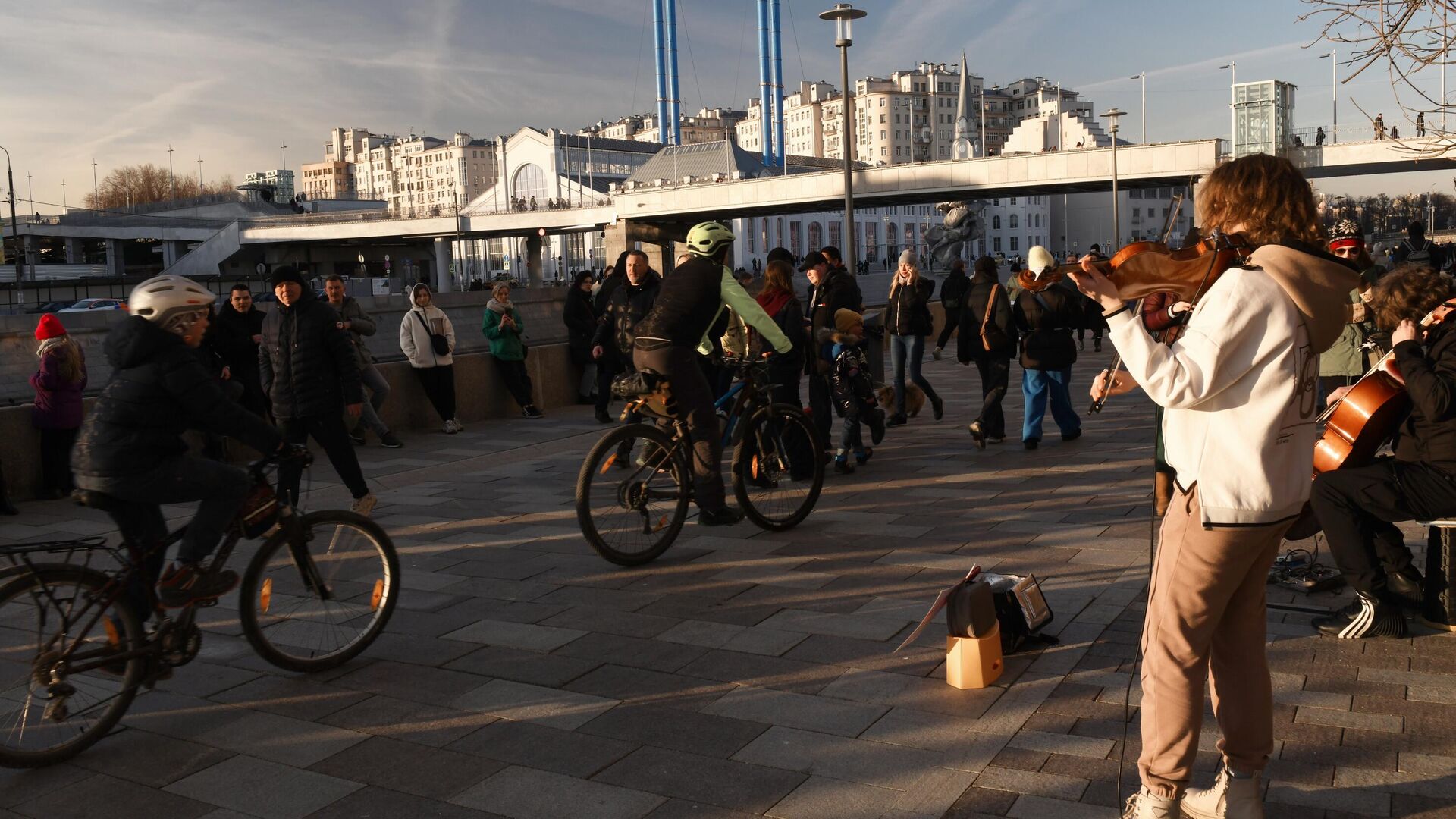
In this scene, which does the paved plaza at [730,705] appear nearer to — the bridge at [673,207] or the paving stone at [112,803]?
the paving stone at [112,803]

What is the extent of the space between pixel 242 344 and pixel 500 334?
355 centimetres

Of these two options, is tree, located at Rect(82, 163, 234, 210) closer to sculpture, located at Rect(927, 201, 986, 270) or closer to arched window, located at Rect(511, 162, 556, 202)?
arched window, located at Rect(511, 162, 556, 202)

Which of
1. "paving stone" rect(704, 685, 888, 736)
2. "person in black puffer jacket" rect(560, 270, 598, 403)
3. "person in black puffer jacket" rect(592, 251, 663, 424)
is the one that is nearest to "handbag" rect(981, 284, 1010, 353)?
"person in black puffer jacket" rect(592, 251, 663, 424)

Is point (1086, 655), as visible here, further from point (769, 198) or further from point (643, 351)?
point (769, 198)

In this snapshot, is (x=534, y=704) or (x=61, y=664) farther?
(x=534, y=704)

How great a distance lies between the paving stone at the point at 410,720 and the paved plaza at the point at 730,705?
13 millimetres

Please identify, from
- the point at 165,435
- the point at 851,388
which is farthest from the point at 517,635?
the point at 851,388

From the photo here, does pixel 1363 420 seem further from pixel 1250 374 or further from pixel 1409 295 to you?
pixel 1250 374

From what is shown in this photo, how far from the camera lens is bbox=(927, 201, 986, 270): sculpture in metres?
69.5

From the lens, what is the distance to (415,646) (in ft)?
17.8

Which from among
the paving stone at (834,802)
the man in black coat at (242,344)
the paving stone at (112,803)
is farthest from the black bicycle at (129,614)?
the man in black coat at (242,344)

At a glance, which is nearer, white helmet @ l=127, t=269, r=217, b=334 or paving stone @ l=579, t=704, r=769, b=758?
paving stone @ l=579, t=704, r=769, b=758

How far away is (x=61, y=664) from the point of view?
4.23m

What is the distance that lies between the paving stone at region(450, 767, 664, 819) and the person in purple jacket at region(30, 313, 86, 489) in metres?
6.99
